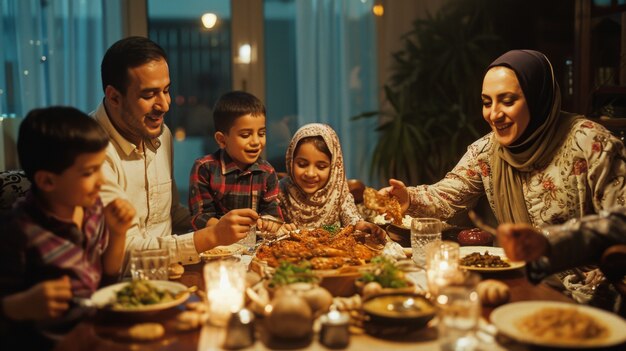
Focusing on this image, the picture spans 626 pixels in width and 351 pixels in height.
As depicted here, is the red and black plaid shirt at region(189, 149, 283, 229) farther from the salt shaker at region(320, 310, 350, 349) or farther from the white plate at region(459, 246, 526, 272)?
the salt shaker at region(320, 310, 350, 349)

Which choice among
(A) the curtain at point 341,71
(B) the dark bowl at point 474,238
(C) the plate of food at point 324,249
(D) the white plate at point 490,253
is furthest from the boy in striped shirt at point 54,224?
(A) the curtain at point 341,71

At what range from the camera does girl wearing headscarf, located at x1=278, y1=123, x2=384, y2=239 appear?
9.95 ft

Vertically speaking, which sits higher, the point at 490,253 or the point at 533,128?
the point at 533,128

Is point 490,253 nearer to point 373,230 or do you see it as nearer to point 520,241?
point 373,230

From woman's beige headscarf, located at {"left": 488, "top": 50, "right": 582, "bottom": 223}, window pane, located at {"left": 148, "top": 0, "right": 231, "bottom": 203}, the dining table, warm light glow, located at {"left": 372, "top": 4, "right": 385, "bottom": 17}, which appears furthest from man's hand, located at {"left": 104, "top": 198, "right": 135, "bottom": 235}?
warm light glow, located at {"left": 372, "top": 4, "right": 385, "bottom": 17}

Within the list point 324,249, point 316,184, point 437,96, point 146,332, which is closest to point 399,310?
point 324,249

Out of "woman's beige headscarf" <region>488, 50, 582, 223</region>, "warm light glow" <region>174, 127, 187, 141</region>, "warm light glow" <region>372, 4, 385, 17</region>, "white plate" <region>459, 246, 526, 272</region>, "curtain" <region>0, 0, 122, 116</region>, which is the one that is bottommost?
"white plate" <region>459, 246, 526, 272</region>

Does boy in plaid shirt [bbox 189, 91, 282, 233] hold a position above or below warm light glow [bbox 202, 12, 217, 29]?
below

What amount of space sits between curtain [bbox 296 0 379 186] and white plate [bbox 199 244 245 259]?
10.5 ft

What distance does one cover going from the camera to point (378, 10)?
5609 mm

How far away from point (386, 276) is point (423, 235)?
19.0 inches

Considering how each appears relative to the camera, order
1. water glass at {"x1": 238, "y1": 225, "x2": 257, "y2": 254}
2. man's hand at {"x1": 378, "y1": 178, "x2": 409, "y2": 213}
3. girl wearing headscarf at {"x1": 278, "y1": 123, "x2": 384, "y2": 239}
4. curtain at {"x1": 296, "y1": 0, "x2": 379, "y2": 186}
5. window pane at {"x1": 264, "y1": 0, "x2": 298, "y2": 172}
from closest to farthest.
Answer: water glass at {"x1": 238, "y1": 225, "x2": 257, "y2": 254} < man's hand at {"x1": 378, "y1": 178, "x2": 409, "y2": 213} < girl wearing headscarf at {"x1": 278, "y1": 123, "x2": 384, "y2": 239} < curtain at {"x1": 296, "y1": 0, "x2": 379, "y2": 186} < window pane at {"x1": 264, "y1": 0, "x2": 298, "y2": 172}

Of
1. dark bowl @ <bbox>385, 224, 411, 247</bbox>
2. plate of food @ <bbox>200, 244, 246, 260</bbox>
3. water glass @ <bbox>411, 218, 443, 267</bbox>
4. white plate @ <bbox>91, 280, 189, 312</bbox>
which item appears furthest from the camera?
dark bowl @ <bbox>385, 224, 411, 247</bbox>

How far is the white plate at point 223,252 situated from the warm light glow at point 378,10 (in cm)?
365
